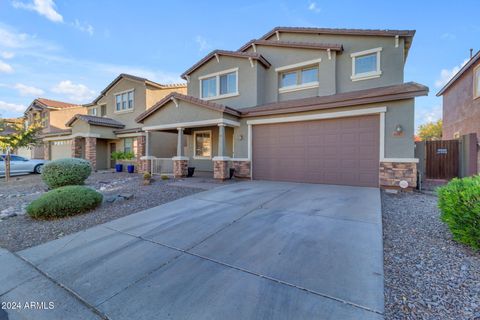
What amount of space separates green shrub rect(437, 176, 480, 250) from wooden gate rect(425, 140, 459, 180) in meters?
8.85

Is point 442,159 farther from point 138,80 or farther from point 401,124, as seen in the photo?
point 138,80

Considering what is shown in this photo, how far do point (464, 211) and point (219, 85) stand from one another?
11.5 metres

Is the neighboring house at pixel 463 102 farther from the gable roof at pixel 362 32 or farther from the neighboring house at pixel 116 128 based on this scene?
the neighboring house at pixel 116 128

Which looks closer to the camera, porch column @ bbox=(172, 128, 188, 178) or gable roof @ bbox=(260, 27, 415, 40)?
gable roof @ bbox=(260, 27, 415, 40)

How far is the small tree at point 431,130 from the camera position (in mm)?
30175

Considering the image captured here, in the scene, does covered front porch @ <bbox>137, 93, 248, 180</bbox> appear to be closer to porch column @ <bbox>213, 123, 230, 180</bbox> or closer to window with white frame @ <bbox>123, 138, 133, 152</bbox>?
porch column @ <bbox>213, 123, 230, 180</bbox>

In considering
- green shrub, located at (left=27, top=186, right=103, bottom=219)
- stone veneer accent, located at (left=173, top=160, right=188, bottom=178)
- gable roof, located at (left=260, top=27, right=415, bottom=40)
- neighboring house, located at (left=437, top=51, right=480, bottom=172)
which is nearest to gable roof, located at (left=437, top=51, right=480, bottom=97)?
neighboring house, located at (left=437, top=51, right=480, bottom=172)

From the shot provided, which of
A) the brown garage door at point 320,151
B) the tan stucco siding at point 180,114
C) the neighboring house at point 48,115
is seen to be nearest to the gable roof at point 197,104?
the tan stucco siding at point 180,114

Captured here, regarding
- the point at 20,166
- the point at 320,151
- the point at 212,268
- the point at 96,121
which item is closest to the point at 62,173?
the point at 212,268

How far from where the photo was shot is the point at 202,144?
43.7 feet

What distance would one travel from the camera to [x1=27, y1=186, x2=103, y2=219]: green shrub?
534 centimetres

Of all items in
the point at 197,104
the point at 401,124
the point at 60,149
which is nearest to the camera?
the point at 401,124

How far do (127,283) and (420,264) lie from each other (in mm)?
3841

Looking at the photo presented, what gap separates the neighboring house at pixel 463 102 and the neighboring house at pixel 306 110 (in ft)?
17.4
